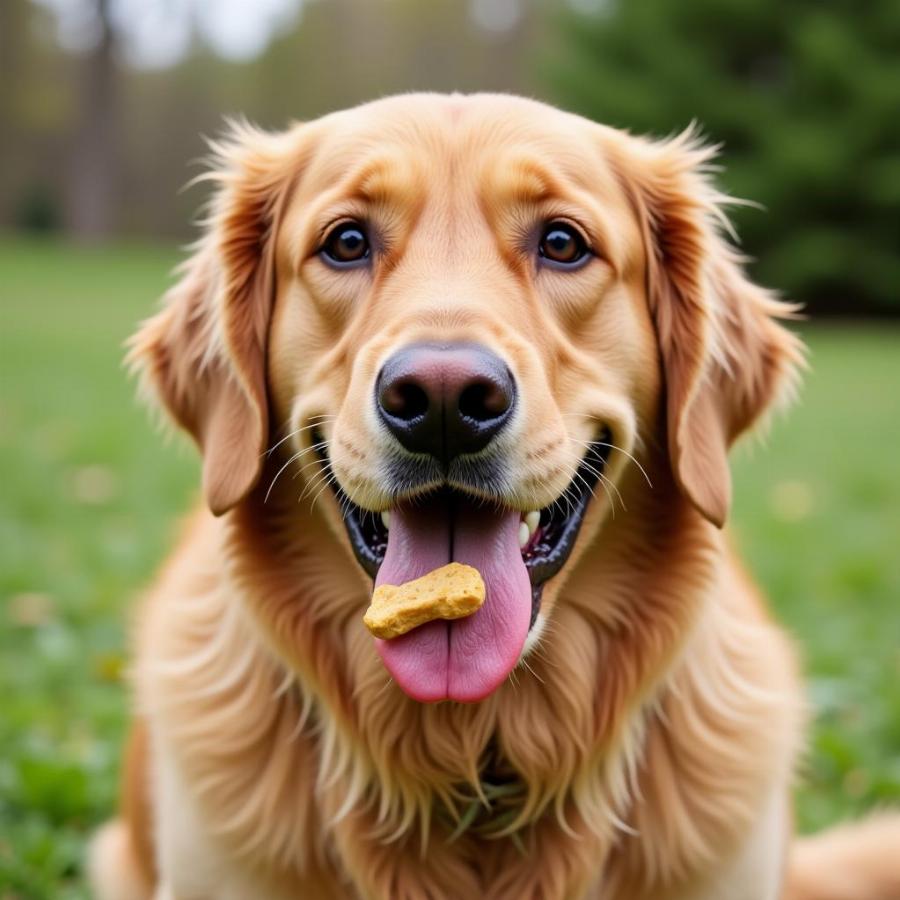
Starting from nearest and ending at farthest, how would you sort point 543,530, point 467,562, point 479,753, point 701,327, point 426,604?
point 426,604, point 467,562, point 543,530, point 479,753, point 701,327

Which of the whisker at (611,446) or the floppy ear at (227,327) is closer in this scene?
the whisker at (611,446)

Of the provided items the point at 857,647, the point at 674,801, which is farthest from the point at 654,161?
the point at 857,647

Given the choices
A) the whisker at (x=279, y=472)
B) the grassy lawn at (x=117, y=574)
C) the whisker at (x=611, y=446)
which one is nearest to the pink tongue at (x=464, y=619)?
the whisker at (x=611, y=446)

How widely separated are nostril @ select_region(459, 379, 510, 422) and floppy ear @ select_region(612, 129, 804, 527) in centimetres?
68

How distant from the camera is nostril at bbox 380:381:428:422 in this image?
8.19 feet

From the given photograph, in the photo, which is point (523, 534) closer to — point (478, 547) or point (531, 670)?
point (478, 547)

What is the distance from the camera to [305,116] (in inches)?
1592

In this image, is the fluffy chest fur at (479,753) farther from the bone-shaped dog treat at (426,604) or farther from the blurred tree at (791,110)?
the blurred tree at (791,110)

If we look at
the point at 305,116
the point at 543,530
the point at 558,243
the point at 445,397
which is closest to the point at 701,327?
the point at 558,243

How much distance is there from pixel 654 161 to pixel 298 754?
186 cm

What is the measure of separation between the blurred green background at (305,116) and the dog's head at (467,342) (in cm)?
87

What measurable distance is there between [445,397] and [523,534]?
495 mm

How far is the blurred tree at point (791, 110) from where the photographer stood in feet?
81.9

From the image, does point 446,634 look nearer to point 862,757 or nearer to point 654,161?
point 654,161
